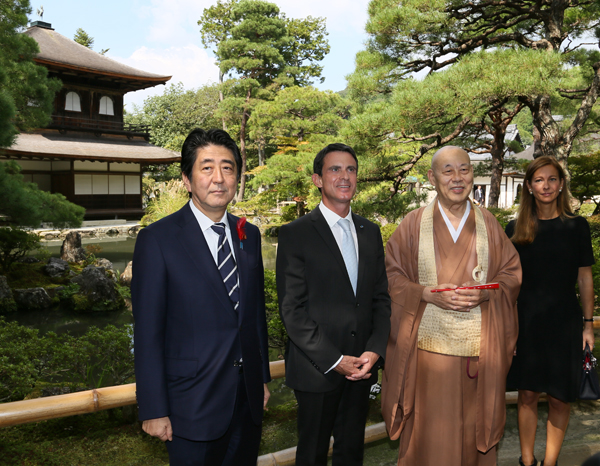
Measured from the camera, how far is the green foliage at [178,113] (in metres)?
32.1

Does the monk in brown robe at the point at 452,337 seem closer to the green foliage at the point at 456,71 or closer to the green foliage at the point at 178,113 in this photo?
the green foliage at the point at 456,71

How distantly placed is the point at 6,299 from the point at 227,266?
8.90 m

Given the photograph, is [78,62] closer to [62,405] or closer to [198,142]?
[62,405]

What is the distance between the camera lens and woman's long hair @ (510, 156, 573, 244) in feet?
8.55

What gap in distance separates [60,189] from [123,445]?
19207 mm

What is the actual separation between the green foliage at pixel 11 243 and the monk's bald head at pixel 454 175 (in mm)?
9922

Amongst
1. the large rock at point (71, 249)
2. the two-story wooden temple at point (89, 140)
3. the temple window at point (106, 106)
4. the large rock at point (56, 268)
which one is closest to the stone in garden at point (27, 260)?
the large rock at point (56, 268)

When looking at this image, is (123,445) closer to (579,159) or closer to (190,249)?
(190,249)

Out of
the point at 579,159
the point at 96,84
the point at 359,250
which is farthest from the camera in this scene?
the point at 96,84

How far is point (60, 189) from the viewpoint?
64.9 ft

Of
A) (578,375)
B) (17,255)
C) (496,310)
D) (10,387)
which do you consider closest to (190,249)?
(496,310)

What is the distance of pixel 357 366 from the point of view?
6.99ft

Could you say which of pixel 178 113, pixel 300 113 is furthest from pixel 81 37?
pixel 300 113

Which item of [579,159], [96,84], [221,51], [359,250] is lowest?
[359,250]
